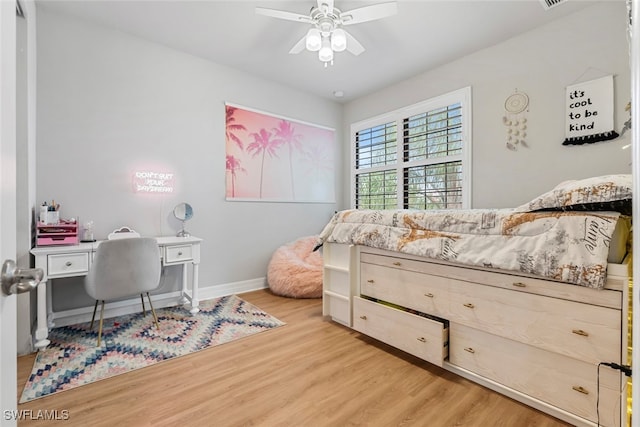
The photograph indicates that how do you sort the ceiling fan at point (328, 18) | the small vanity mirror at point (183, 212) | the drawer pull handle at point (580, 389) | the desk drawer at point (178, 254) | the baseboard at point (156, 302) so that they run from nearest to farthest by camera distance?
the drawer pull handle at point (580, 389) → the ceiling fan at point (328, 18) → the baseboard at point (156, 302) → the desk drawer at point (178, 254) → the small vanity mirror at point (183, 212)

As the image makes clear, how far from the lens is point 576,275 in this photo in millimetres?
1247

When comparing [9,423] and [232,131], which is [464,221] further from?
[232,131]

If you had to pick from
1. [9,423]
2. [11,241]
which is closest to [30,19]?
[11,241]

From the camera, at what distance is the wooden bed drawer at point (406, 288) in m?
1.77

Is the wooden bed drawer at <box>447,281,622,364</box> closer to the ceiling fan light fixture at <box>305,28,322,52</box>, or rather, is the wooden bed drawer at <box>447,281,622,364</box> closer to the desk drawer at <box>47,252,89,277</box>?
the ceiling fan light fixture at <box>305,28,322,52</box>

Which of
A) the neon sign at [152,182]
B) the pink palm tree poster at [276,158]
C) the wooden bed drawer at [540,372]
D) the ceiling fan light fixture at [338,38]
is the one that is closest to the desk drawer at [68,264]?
the neon sign at [152,182]

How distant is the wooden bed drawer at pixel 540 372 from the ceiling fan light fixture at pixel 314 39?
222 cm

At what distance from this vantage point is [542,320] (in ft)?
4.50

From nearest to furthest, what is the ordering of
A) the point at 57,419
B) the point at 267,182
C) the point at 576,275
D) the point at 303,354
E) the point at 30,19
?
the point at 576,275, the point at 57,419, the point at 303,354, the point at 30,19, the point at 267,182

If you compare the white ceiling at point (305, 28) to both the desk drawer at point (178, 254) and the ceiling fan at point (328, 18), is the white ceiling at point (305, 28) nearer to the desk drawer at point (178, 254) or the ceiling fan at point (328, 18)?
the ceiling fan at point (328, 18)

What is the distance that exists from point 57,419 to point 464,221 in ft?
7.60

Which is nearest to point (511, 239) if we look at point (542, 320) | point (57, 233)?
point (542, 320)

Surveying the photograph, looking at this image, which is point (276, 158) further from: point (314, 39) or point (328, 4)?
point (328, 4)

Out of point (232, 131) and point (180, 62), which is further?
point (232, 131)
